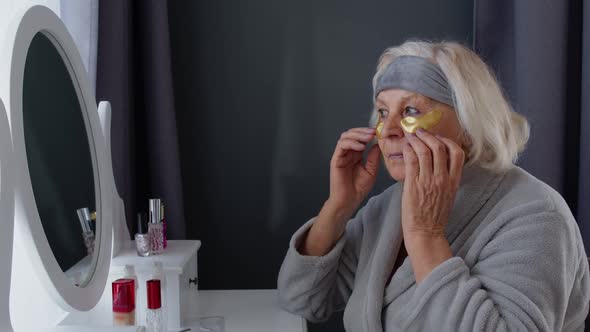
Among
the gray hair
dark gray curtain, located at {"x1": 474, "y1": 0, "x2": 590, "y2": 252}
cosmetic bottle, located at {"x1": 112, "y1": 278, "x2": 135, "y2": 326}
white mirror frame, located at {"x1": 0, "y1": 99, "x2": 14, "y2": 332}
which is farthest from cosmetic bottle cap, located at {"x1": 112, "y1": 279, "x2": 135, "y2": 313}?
dark gray curtain, located at {"x1": 474, "y1": 0, "x2": 590, "y2": 252}

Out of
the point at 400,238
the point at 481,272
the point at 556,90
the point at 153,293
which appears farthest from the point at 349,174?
the point at 556,90

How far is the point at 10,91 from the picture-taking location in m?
0.88

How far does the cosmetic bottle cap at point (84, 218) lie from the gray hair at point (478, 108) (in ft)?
2.41

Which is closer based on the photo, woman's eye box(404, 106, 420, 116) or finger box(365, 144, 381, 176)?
woman's eye box(404, 106, 420, 116)

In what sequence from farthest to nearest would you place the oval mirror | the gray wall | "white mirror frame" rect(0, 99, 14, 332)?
the gray wall
the oval mirror
"white mirror frame" rect(0, 99, 14, 332)

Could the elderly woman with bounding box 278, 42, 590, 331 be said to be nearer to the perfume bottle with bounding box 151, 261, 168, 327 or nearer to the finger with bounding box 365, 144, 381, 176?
the finger with bounding box 365, 144, 381, 176

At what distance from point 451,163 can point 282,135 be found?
88cm

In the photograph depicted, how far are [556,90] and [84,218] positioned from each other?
1.38 m

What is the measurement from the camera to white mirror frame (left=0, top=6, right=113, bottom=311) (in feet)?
2.91

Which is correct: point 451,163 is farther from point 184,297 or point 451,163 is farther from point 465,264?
point 184,297

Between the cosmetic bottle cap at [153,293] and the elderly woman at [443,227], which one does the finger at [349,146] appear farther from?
the cosmetic bottle cap at [153,293]

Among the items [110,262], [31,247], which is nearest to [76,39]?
[110,262]

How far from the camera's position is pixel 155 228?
138 centimetres

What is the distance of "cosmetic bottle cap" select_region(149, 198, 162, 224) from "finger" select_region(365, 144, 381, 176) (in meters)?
0.50
